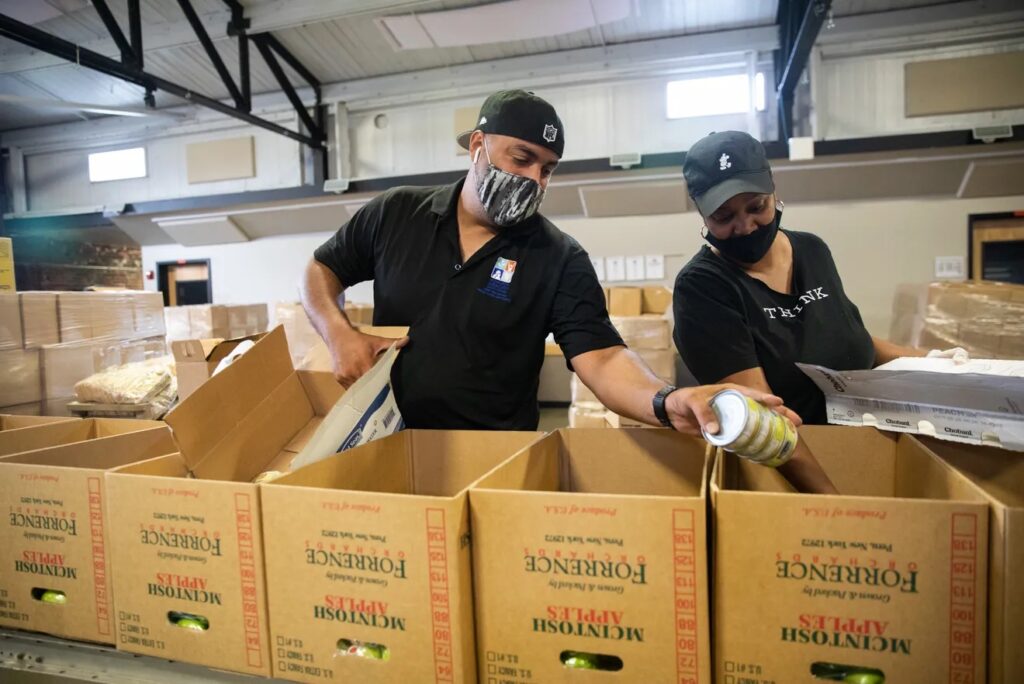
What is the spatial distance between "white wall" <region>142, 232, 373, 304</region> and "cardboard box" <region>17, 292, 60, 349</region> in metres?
3.57

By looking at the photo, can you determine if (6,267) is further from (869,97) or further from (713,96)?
(869,97)

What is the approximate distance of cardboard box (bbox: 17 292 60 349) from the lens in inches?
84.1

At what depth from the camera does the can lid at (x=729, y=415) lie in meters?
0.78

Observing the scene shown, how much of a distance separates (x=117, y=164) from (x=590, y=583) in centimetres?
759

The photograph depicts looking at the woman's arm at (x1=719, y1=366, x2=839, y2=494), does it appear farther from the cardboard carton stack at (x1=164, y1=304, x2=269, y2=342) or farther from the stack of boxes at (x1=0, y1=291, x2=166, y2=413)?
the cardboard carton stack at (x1=164, y1=304, x2=269, y2=342)

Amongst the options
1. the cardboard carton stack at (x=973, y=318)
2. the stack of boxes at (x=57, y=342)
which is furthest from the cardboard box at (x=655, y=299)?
the stack of boxes at (x=57, y=342)

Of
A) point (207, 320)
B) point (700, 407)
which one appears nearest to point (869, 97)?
point (700, 407)

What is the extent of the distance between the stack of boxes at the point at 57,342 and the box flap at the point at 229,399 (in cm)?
144

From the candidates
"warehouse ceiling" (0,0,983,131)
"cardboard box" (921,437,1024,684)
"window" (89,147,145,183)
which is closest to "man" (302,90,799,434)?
"cardboard box" (921,437,1024,684)

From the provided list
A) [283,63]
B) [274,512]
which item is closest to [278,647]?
[274,512]

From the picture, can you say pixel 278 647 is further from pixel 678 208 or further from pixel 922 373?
pixel 678 208

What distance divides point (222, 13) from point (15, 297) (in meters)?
3.36

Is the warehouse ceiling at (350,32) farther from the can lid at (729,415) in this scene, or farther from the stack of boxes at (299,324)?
the can lid at (729,415)

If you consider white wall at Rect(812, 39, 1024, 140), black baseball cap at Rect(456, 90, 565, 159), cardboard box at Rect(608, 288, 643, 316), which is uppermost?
white wall at Rect(812, 39, 1024, 140)
